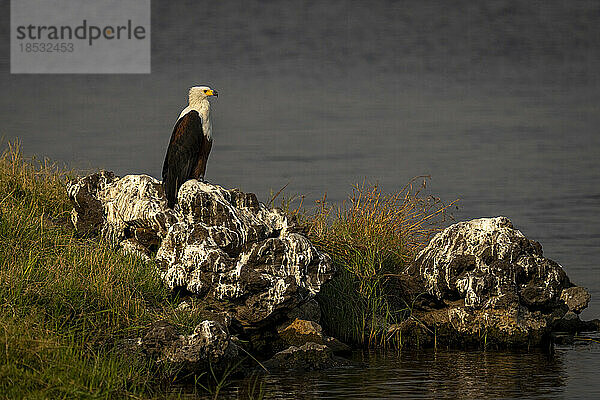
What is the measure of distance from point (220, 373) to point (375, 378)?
1835 mm

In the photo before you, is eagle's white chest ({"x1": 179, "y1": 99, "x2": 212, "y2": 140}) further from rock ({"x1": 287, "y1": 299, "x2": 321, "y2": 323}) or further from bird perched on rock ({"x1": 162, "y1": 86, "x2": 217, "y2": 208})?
rock ({"x1": 287, "y1": 299, "x2": 321, "y2": 323})

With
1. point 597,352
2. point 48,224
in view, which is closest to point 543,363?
point 597,352

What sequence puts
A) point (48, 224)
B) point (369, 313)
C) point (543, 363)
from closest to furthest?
point (543, 363) < point (369, 313) < point (48, 224)

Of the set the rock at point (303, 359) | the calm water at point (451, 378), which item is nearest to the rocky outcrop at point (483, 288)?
the calm water at point (451, 378)

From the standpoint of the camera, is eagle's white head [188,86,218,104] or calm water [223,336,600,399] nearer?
calm water [223,336,600,399]

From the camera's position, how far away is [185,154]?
44.1 ft

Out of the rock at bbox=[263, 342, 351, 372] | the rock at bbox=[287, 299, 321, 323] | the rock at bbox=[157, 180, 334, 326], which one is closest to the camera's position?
the rock at bbox=[263, 342, 351, 372]

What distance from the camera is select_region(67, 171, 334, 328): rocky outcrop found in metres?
11.6

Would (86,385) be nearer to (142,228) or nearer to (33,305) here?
(33,305)

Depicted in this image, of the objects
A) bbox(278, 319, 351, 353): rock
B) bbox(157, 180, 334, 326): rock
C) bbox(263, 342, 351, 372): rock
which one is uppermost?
bbox(157, 180, 334, 326): rock

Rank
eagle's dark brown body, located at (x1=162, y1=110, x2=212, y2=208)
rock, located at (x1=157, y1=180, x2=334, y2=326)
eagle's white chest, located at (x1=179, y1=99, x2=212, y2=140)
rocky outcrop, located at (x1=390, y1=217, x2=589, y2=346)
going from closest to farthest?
rock, located at (x1=157, y1=180, x2=334, y2=326)
rocky outcrop, located at (x1=390, y1=217, x2=589, y2=346)
eagle's dark brown body, located at (x1=162, y1=110, x2=212, y2=208)
eagle's white chest, located at (x1=179, y1=99, x2=212, y2=140)

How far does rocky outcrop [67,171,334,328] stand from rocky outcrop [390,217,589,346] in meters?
1.66

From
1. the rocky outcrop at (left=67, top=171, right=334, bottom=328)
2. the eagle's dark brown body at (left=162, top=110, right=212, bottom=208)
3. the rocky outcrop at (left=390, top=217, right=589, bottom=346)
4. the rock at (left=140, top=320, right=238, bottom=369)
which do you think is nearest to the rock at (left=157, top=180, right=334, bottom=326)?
the rocky outcrop at (left=67, top=171, right=334, bottom=328)

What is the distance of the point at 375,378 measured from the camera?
10484 mm
